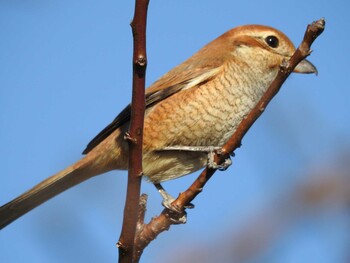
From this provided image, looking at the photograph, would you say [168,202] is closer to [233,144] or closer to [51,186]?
[51,186]

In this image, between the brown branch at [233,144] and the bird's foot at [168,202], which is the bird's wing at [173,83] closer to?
the bird's foot at [168,202]

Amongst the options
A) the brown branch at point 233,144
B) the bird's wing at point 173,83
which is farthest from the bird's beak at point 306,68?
the brown branch at point 233,144

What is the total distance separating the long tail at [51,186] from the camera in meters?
2.83

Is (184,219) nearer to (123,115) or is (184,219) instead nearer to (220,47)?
(123,115)

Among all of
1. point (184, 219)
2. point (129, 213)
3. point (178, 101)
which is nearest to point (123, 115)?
point (178, 101)

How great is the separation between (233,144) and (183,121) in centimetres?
105

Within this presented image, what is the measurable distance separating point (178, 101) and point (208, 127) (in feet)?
0.79

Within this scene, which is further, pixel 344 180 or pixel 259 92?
pixel 259 92

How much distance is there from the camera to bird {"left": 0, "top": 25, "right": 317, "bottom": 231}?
312 cm

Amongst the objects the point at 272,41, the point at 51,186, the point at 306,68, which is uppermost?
the point at 272,41

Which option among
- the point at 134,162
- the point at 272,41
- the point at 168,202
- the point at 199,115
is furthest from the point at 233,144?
the point at 272,41

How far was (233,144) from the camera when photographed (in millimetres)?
2094

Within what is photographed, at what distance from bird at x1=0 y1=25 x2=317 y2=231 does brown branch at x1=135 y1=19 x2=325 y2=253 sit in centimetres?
64

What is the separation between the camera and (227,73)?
3332 millimetres
